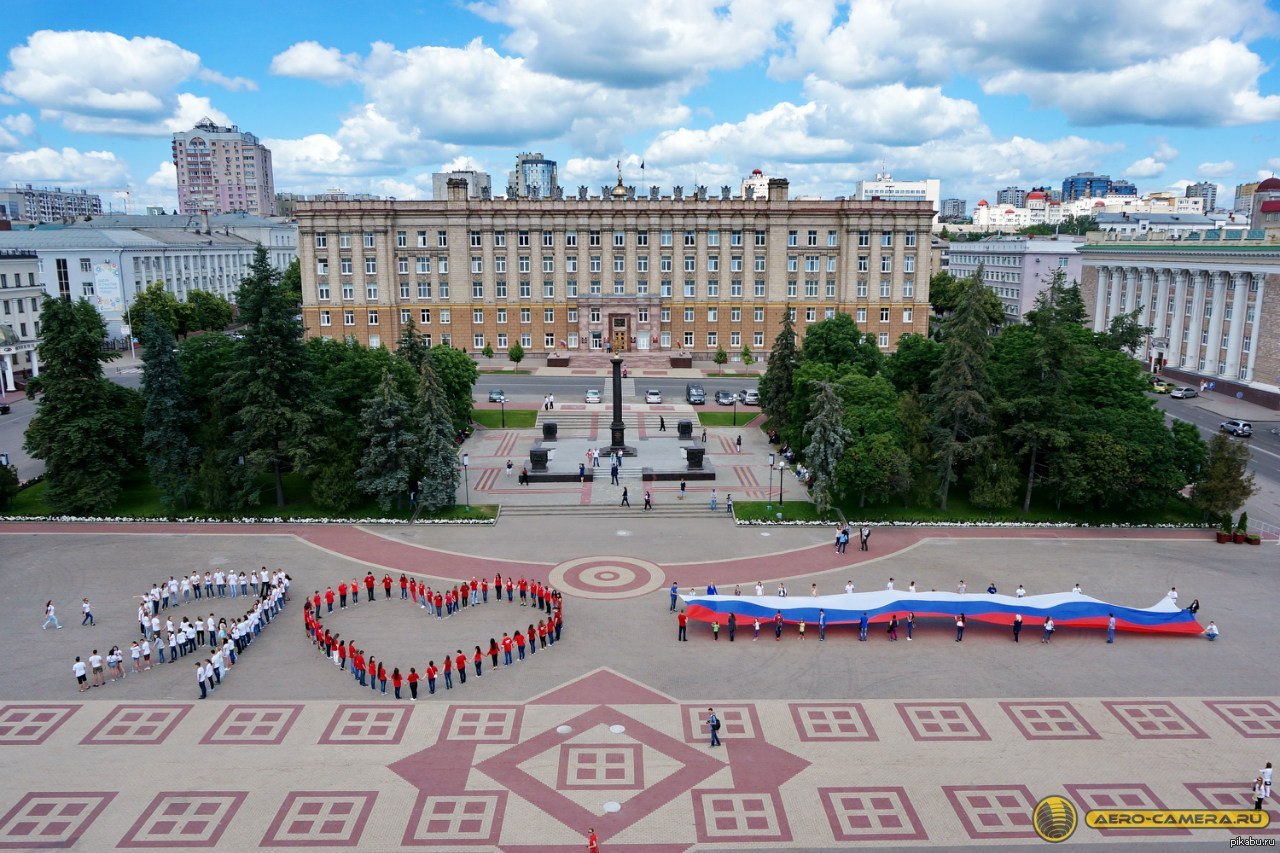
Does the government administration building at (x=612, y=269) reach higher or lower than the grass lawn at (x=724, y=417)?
higher

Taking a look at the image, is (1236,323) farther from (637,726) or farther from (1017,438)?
(637,726)

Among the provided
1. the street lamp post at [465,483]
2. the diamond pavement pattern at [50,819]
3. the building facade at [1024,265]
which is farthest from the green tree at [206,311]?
the building facade at [1024,265]

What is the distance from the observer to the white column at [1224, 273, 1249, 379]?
79250 millimetres

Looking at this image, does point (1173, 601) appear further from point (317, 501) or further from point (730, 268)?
point (730, 268)

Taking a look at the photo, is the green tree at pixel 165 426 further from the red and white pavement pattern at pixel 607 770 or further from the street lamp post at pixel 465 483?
the red and white pavement pattern at pixel 607 770

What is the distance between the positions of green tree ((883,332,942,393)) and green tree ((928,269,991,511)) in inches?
343

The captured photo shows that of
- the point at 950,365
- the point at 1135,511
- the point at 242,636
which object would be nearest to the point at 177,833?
the point at 242,636

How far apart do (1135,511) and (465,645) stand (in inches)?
1354

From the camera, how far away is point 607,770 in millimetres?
23328

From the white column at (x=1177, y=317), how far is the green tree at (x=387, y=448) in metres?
79.7

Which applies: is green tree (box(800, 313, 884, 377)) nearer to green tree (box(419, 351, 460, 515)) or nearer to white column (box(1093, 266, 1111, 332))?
green tree (box(419, 351, 460, 515))

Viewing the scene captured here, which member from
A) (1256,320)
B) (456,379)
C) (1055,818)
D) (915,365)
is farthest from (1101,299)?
(1055,818)

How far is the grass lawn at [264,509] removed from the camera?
44.8m

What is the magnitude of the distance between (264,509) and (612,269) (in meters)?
55.3
